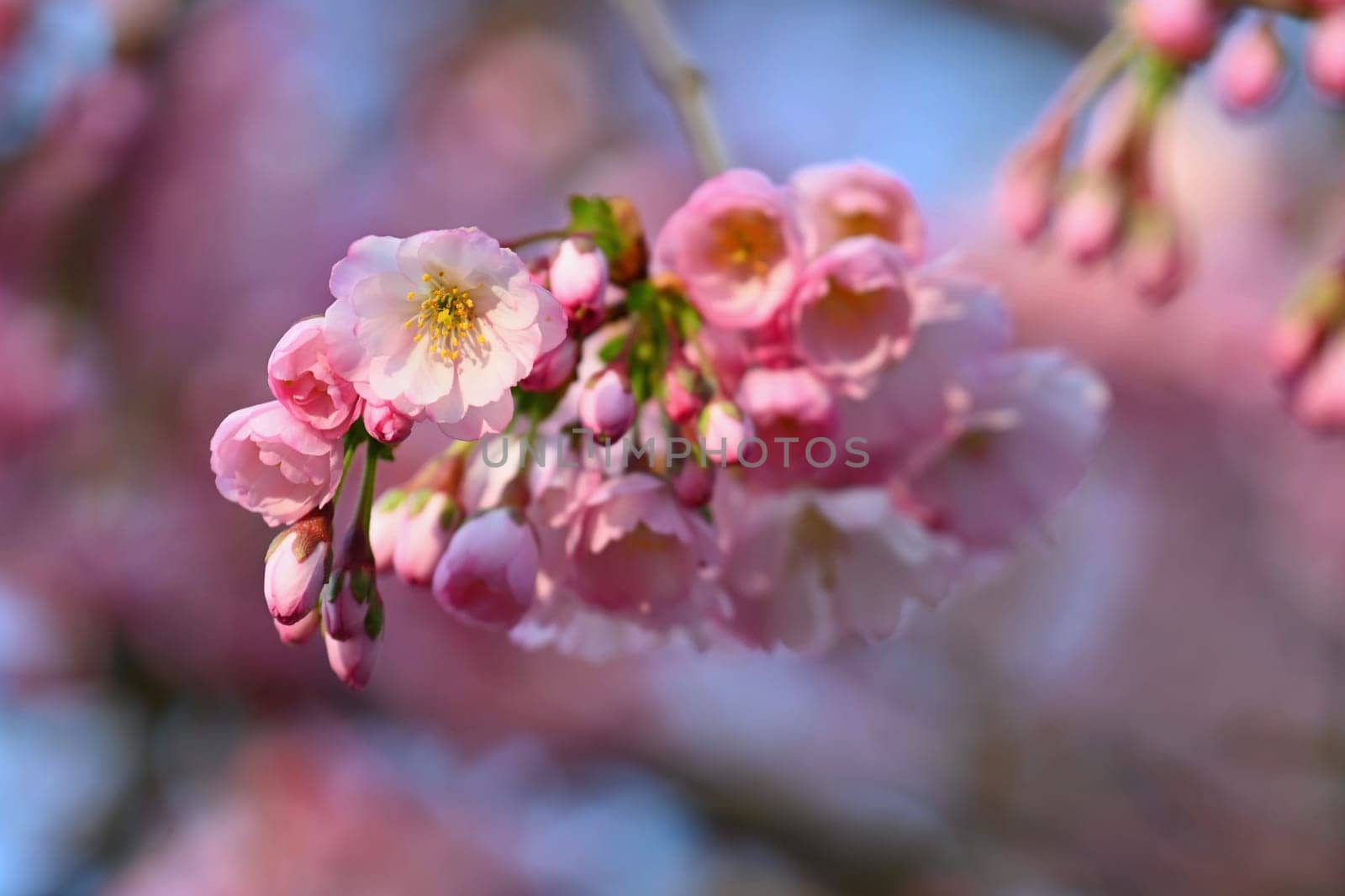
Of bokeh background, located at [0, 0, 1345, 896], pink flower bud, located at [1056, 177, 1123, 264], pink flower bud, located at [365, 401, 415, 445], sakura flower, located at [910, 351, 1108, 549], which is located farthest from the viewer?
bokeh background, located at [0, 0, 1345, 896]

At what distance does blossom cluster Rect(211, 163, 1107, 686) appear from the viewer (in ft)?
1.81

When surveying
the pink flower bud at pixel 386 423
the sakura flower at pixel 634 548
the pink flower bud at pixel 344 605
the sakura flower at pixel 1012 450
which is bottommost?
the pink flower bud at pixel 344 605

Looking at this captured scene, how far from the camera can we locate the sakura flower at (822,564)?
2.61 feet

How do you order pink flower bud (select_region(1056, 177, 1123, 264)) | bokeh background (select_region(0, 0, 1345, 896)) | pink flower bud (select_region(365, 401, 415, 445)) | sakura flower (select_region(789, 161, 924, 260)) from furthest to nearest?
bokeh background (select_region(0, 0, 1345, 896))
pink flower bud (select_region(1056, 177, 1123, 264))
sakura flower (select_region(789, 161, 924, 260))
pink flower bud (select_region(365, 401, 415, 445))

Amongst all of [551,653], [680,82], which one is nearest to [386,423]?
[680,82]

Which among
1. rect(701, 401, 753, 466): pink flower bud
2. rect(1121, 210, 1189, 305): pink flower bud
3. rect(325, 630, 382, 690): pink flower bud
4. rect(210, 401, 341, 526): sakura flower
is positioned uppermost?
rect(1121, 210, 1189, 305): pink flower bud

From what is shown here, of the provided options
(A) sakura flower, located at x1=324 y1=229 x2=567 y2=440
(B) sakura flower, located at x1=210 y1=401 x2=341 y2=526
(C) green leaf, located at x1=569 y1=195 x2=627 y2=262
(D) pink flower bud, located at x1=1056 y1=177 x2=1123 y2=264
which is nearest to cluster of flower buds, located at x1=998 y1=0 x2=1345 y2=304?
(D) pink flower bud, located at x1=1056 y1=177 x2=1123 y2=264

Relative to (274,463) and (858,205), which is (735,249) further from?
(274,463)

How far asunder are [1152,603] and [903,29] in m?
2.18

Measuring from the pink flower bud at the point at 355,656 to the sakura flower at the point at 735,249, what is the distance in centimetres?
29

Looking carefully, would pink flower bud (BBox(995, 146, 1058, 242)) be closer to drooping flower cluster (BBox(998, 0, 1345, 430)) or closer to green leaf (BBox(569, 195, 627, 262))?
drooping flower cluster (BBox(998, 0, 1345, 430))

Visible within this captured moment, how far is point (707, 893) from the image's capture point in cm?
277

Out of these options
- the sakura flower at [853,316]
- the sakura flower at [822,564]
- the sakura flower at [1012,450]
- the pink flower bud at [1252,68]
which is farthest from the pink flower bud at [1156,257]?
the sakura flower at [853,316]

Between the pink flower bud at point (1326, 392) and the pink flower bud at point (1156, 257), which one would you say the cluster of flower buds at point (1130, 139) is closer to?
the pink flower bud at point (1156, 257)
